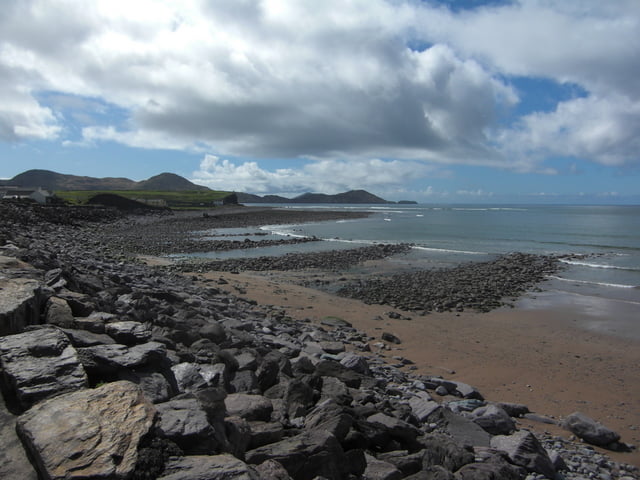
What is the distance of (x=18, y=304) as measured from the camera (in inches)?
243

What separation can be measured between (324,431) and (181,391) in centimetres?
213

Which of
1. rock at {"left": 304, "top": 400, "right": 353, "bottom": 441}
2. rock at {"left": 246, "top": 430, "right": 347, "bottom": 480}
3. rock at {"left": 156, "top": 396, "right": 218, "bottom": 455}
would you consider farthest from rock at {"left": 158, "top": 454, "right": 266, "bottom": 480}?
rock at {"left": 304, "top": 400, "right": 353, "bottom": 441}

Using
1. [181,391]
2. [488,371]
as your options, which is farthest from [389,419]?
[488,371]

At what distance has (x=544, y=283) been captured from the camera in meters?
25.8

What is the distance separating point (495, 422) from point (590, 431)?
2.00 metres

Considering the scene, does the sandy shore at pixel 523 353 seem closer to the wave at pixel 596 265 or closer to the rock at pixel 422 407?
the rock at pixel 422 407

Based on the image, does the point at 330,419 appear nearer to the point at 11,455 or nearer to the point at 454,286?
the point at 11,455

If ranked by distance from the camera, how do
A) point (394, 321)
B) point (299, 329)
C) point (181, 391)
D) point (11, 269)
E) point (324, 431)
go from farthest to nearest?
point (394, 321) → point (299, 329) → point (11, 269) → point (181, 391) → point (324, 431)

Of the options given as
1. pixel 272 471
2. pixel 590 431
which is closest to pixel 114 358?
pixel 272 471

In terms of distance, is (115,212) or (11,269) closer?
(11,269)

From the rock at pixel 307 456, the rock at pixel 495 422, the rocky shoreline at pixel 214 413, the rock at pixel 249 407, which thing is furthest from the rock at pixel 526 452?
the rock at pixel 249 407

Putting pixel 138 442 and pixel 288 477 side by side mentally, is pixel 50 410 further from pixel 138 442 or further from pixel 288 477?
pixel 288 477

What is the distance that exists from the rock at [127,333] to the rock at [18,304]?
1102 millimetres

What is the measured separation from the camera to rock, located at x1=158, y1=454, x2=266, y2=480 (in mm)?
3699
